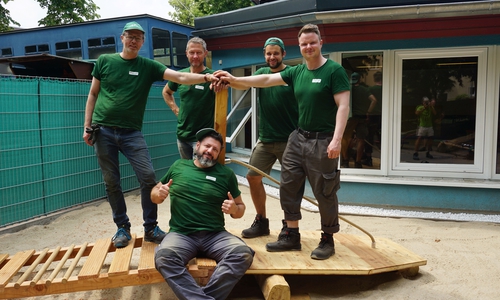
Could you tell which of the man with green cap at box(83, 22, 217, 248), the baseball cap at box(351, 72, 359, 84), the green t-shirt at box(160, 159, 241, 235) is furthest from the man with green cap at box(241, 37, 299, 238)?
the baseball cap at box(351, 72, 359, 84)

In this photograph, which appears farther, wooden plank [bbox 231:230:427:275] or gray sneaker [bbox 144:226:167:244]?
gray sneaker [bbox 144:226:167:244]

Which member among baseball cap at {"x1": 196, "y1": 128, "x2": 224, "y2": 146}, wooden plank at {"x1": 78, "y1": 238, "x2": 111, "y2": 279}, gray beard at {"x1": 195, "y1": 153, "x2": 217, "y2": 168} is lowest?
wooden plank at {"x1": 78, "y1": 238, "x2": 111, "y2": 279}

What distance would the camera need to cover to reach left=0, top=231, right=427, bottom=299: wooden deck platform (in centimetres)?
345

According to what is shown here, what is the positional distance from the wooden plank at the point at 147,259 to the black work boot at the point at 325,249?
1.37 metres

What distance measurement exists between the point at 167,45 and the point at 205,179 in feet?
25.7

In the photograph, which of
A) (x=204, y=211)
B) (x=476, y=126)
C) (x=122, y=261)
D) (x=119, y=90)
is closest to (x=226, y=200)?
(x=204, y=211)

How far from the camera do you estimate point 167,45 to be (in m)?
10.8

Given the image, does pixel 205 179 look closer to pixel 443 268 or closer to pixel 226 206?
pixel 226 206

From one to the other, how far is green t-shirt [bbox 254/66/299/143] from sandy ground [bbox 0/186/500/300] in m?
1.41

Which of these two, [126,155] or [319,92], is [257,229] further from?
[319,92]

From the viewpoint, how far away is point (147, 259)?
146 inches

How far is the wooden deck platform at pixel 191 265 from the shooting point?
11.3 ft

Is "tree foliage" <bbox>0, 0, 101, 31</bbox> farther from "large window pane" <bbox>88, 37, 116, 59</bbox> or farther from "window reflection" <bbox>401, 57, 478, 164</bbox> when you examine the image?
"window reflection" <bbox>401, 57, 478, 164</bbox>

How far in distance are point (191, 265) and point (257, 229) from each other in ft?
3.66
